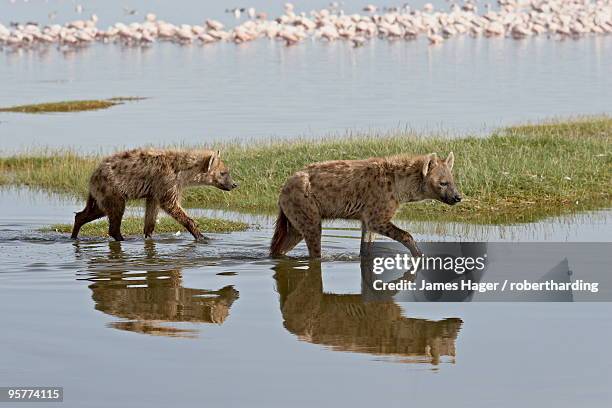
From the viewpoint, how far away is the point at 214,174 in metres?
14.1

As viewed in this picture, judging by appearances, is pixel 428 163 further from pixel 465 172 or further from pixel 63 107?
pixel 63 107

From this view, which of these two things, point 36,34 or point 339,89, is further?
point 36,34

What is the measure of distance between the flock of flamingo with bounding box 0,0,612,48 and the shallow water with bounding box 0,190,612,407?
49787 mm

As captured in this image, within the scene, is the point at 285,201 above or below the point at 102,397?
above

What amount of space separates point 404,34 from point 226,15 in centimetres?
2241

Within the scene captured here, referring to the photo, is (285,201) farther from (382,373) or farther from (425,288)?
(382,373)

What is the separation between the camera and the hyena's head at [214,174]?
1406cm

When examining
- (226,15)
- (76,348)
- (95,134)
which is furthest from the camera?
(226,15)

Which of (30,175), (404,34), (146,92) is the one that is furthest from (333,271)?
(404,34)

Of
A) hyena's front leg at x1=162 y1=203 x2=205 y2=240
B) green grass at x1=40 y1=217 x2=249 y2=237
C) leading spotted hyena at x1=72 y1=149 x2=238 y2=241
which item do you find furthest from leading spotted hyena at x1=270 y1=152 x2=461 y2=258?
green grass at x1=40 y1=217 x2=249 y2=237

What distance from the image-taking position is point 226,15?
3401 inches

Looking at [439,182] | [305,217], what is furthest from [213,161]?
[439,182]

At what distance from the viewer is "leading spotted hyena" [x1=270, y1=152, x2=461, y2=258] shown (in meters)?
11.9

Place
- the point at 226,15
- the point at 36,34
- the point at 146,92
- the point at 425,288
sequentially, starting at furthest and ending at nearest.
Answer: the point at 226,15, the point at 36,34, the point at 146,92, the point at 425,288
